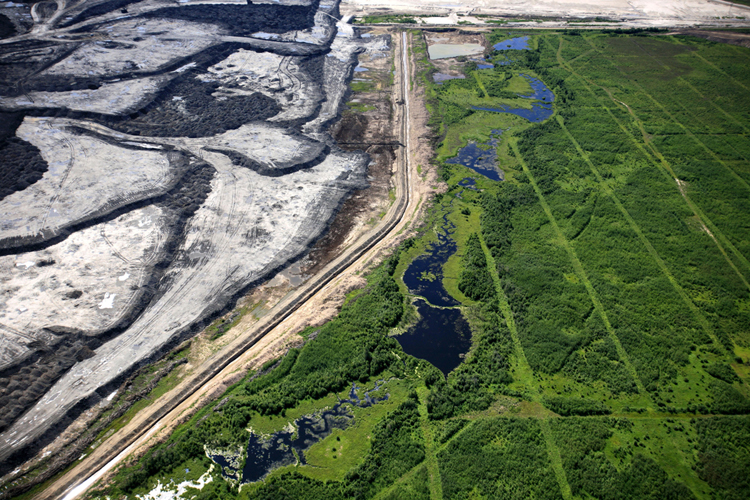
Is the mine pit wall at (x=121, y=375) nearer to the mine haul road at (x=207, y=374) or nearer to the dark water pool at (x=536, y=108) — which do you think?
the mine haul road at (x=207, y=374)

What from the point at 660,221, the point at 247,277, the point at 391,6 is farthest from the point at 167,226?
the point at 391,6

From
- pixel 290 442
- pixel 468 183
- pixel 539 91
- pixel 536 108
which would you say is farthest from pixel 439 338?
pixel 539 91

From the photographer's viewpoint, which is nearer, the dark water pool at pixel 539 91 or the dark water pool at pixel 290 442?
the dark water pool at pixel 290 442

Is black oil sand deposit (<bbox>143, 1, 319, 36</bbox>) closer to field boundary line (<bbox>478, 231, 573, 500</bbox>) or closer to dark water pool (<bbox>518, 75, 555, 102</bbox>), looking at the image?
dark water pool (<bbox>518, 75, 555, 102</bbox>)

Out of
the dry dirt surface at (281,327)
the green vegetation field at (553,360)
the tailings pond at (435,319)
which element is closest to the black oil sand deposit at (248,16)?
the dry dirt surface at (281,327)

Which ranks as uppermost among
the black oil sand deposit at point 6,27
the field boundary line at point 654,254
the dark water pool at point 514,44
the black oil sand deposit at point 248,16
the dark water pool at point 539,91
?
the black oil sand deposit at point 248,16

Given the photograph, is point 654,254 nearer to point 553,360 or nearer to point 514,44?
point 553,360
